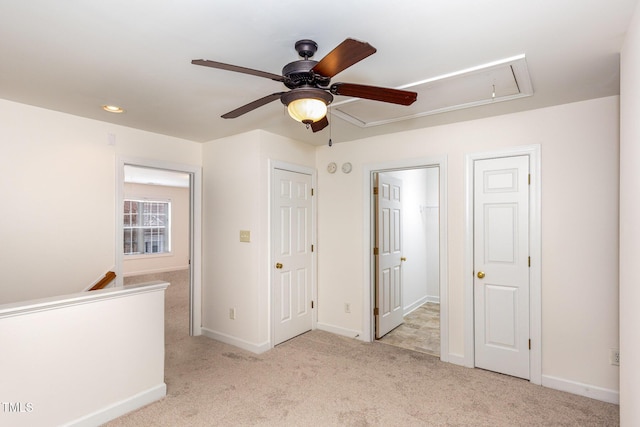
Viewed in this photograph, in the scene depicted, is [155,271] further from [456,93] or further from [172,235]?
[456,93]

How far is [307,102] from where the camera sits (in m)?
1.64

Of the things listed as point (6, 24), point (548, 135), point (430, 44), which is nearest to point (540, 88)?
point (548, 135)

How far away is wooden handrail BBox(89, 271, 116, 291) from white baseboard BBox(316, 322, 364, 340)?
243 centimetres

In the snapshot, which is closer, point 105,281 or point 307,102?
point 307,102

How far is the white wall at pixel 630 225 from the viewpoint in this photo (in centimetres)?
156

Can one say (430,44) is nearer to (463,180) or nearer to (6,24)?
(463,180)

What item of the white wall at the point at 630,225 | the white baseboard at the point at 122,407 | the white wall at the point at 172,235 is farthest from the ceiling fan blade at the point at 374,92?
the white wall at the point at 172,235

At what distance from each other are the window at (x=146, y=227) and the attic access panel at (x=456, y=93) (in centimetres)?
710

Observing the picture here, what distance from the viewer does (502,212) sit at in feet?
10.0

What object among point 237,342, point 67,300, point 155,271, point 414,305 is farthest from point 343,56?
point 155,271

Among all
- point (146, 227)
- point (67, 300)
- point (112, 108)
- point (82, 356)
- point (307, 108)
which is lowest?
point (82, 356)

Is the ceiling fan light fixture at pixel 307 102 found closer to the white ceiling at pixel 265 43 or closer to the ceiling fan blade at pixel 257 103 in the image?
the ceiling fan blade at pixel 257 103

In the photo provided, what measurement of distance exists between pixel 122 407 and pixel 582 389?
3.60 m

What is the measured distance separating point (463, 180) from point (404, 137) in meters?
0.80
